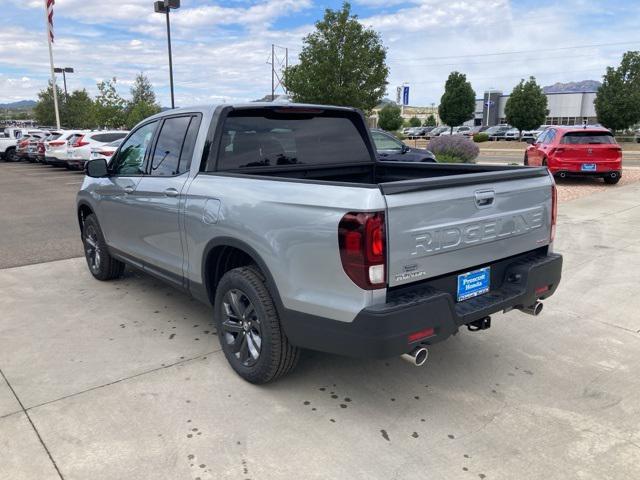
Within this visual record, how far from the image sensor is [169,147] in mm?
4301

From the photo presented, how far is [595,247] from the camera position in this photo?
725 cm

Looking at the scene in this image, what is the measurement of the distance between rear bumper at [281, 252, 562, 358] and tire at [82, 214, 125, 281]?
3.20 m

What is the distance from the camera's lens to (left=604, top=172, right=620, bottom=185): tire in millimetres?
13434

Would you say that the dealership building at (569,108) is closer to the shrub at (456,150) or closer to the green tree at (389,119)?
the green tree at (389,119)

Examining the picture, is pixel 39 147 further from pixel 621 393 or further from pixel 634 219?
pixel 621 393

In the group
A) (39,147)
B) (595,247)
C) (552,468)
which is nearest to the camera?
(552,468)

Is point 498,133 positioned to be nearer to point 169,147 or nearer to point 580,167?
point 580,167

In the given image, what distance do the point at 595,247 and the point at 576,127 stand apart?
7107mm

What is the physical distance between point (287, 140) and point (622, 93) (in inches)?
1431

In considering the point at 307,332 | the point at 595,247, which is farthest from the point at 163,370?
the point at 595,247

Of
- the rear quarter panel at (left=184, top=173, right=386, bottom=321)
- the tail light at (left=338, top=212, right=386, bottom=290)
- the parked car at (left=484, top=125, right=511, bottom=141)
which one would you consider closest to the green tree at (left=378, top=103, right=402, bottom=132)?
the parked car at (left=484, top=125, right=511, bottom=141)

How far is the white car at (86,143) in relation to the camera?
712 inches

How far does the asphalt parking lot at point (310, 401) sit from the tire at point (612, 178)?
9.49 metres

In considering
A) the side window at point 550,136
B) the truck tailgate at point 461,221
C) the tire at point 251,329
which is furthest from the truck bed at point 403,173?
the side window at point 550,136
